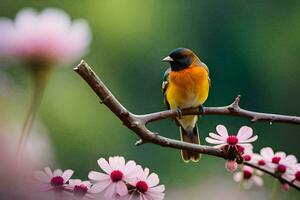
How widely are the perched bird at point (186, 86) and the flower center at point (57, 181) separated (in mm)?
628

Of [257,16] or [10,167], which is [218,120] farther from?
[10,167]

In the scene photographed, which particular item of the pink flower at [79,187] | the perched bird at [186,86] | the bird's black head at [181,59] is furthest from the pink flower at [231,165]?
the bird's black head at [181,59]

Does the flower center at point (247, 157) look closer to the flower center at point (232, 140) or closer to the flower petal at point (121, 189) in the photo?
the flower center at point (232, 140)

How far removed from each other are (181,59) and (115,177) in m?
0.73

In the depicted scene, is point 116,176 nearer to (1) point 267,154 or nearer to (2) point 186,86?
(1) point 267,154

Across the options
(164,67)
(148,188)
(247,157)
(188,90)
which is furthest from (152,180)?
(164,67)

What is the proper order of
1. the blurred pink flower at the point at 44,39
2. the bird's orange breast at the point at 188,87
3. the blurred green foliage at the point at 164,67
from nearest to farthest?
the blurred pink flower at the point at 44,39 → the bird's orange breast at the point at 188,87 → the blurred green foliage at the point at 164,67

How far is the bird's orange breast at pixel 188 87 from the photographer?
1.15 metres

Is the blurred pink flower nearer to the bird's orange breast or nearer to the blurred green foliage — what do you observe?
the bird's orange breast

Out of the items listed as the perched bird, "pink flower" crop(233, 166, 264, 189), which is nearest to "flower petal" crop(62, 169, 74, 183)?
"pink flower" crop(233, 166, 264, 189)

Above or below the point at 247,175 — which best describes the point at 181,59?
above

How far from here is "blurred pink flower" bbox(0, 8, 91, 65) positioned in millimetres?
357

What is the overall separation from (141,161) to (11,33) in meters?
3.94

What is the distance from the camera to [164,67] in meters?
4.96
